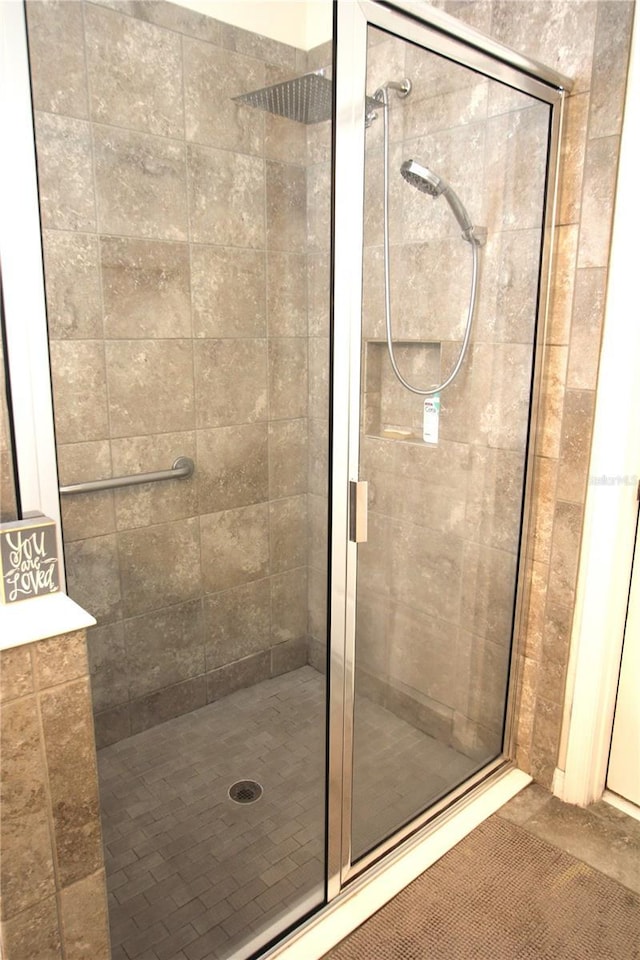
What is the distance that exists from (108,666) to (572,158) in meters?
2.00

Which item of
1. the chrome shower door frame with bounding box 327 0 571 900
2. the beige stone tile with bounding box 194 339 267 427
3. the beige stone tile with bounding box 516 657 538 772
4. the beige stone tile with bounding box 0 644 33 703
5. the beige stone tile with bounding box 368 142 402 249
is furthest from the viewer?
the beige stone tile with bounding box 194 339 267 427

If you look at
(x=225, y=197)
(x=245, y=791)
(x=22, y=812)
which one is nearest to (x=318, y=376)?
(x=225, y=197)

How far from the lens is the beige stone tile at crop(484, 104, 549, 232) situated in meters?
1.70

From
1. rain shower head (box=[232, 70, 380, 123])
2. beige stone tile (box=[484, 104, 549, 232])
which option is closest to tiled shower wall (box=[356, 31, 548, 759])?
beige stone tile (box=[484, 104, 549, 232])

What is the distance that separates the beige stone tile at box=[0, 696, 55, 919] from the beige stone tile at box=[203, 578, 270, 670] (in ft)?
4.52

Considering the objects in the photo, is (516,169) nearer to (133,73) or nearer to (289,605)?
(133,73)

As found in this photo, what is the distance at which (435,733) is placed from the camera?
1.95 m

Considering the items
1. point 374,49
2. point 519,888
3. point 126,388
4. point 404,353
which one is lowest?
point 519,888

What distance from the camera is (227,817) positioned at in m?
1.95

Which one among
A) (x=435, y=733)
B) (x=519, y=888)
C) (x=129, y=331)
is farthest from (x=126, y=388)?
(x=519, y=888)

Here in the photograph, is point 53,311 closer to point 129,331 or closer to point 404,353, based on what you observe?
point 129,331

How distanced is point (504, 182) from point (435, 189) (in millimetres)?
200

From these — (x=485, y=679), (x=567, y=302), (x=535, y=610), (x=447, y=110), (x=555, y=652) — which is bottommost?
(x=485, y=679)

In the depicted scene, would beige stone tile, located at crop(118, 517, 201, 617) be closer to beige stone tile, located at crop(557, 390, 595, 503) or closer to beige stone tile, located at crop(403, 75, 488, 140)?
beige stone tile, located at crop(557, 390, 595, 503)
